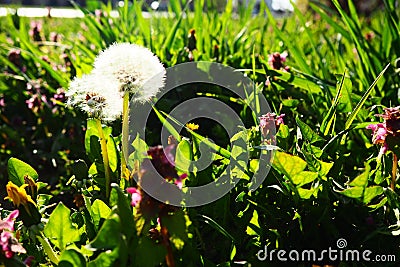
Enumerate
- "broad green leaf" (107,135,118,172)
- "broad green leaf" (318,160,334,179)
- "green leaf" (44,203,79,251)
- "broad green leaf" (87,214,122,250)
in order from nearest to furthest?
"broad green leaf" (87,214,122,250)
"green leaf" (44,203,79,251)
"broad green leaf" (318,160,334,179)
"broad green leaf" (107,135,118,172)

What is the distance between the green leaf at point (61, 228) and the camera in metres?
0.92


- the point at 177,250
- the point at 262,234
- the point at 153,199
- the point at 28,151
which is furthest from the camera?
the point at 28,151

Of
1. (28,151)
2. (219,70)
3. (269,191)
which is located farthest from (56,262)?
(28,151)

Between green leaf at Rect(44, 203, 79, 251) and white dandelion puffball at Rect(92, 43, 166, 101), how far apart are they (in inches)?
9.4

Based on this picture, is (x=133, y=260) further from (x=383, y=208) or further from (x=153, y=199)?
(x=383, y=208)

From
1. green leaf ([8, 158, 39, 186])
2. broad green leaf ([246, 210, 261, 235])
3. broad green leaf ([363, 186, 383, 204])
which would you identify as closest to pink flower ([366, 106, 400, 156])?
broad green leaf ([363, 186, 383, 204])

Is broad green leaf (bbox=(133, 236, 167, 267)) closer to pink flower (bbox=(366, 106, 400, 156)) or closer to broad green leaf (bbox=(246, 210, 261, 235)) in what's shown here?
broad green leaf (bbox=(246, 210, 261, 235))

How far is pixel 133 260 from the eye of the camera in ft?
2.89

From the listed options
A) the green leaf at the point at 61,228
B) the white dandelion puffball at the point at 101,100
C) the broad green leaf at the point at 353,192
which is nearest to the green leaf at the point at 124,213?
the green leaf at the point at 61,228

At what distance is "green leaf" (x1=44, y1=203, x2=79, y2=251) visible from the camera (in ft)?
3.01

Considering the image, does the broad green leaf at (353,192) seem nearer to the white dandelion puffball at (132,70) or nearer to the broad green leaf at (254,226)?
the broad green leaf at (254,226)

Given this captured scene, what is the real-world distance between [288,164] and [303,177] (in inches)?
1.9

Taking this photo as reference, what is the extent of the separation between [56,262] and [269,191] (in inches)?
17.7

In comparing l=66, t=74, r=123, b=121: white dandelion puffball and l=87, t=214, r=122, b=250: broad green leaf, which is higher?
l=66, t=74, r=123, b=121: white dandelion puffball
